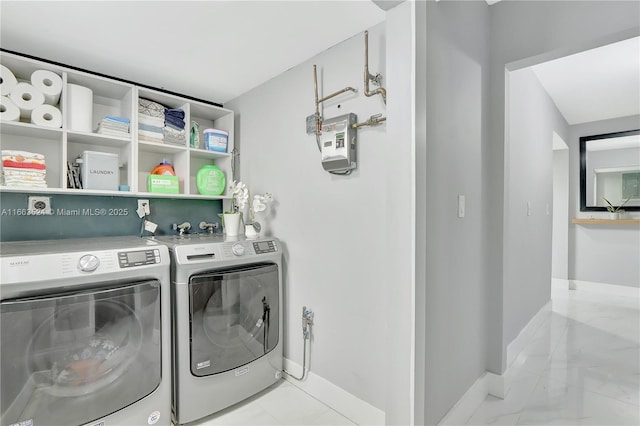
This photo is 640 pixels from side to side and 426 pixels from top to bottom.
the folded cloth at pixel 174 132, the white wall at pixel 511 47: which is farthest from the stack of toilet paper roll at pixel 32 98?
the white wall at pixel 511 47

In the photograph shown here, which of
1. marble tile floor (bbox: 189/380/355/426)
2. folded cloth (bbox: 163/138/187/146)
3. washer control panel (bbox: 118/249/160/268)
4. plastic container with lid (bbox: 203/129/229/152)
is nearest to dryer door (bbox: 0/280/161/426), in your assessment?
washer control panel (bbox: 118/249/160/268)

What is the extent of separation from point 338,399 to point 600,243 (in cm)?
474

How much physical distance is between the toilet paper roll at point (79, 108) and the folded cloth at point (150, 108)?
306 mm

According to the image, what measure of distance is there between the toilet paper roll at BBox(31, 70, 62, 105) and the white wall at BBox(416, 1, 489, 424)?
2.16m

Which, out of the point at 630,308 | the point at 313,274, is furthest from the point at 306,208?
the point at 630,308

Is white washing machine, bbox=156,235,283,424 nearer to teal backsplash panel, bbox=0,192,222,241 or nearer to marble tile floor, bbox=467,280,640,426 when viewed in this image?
teal backsplash panel, bbox=0,192,222,241

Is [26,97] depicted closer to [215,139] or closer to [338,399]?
[215,139]

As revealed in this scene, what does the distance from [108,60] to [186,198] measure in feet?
3.63

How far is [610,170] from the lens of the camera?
430cm

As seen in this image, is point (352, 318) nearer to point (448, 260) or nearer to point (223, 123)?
point (448, 260)

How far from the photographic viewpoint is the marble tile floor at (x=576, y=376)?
1.79 m

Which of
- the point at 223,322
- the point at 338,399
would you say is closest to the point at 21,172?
the point at 223,322

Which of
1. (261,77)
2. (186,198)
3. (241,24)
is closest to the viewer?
(241,24)

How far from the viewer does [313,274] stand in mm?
2100
